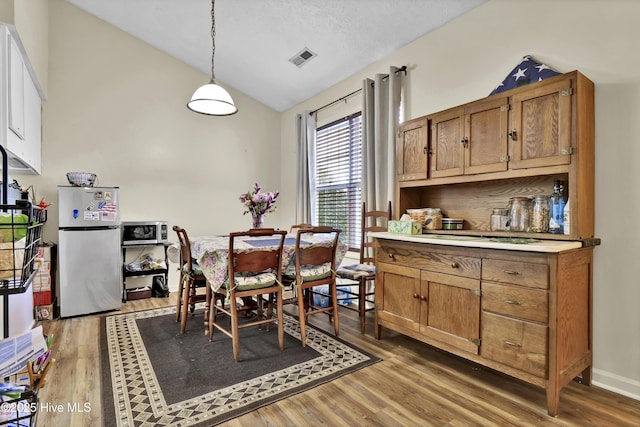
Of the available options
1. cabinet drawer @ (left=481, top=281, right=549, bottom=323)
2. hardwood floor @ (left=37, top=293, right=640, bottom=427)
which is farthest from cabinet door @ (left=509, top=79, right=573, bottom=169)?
hardwood floor @ (left=37, top=293, right=640, bottom=427)

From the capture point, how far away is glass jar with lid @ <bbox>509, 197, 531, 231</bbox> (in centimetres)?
231

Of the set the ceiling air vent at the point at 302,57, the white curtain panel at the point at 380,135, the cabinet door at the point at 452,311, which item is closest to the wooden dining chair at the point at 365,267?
the white curtain panel at the point at 380,135

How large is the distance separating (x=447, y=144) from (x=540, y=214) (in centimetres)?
82

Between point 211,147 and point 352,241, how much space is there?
2520mm

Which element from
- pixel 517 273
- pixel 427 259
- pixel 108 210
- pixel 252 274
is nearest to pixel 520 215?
pixel 517 273

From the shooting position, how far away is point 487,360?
6.72ft

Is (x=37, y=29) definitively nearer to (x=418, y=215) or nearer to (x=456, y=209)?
(x=418, y=215)

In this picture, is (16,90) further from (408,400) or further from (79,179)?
(408,400)

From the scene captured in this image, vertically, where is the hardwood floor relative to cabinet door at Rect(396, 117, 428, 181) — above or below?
below

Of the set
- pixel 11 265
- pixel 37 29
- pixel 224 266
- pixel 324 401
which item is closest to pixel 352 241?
pixel 224 266

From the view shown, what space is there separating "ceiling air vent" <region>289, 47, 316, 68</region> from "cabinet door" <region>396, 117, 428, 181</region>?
161 centimetres

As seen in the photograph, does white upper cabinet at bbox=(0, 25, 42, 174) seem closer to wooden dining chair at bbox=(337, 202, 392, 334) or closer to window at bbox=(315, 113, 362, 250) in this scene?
wooden dining chair at bbox=(337, 202, 392, 334)

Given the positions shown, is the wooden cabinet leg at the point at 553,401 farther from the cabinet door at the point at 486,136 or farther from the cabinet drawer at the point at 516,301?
the cabinet door at the point at 486,136

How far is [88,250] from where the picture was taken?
361 centimetres
